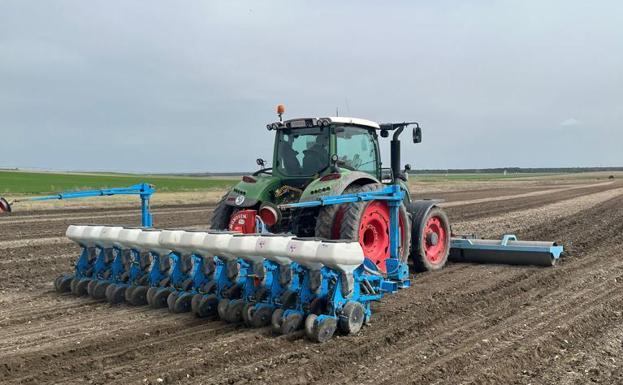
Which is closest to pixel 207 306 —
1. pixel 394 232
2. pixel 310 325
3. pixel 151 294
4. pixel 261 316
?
pixel 261 316

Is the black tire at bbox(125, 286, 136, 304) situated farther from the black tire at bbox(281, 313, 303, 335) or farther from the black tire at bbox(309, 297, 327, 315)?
the black tire at bbox(309, 297, 327, 315)

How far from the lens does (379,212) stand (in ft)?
24.0

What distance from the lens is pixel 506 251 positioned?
30.3 feet

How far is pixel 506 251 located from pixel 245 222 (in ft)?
13.9

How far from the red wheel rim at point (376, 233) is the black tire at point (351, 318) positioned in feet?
5.33

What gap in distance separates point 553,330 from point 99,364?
3.95 metres

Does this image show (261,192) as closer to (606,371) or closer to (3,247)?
(606,371)

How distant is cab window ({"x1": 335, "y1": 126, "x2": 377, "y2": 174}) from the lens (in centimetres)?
775

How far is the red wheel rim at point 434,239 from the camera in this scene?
877cm

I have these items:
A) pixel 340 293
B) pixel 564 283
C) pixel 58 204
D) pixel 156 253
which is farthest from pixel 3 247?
pixel 58 204

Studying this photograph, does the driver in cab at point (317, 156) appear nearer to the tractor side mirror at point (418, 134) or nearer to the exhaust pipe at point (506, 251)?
the tractor side mirror at point (418, 134)

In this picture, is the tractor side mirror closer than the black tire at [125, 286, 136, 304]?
No

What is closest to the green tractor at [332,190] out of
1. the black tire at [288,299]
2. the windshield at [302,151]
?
the windshield at [302,151]

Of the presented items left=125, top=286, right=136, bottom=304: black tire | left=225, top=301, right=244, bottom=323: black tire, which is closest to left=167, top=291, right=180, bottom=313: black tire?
left=125, top=286, right=136, bottom=304: black tire
